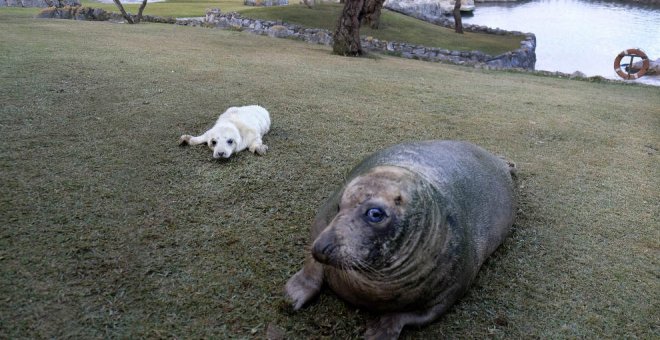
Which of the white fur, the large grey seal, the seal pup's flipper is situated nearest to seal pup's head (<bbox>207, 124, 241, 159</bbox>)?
the white fur

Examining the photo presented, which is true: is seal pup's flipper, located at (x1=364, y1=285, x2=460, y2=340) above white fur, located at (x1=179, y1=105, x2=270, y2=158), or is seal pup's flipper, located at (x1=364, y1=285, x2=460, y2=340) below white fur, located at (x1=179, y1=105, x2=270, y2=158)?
below

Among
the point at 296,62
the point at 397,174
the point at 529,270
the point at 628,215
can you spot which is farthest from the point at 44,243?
the point at 296,62

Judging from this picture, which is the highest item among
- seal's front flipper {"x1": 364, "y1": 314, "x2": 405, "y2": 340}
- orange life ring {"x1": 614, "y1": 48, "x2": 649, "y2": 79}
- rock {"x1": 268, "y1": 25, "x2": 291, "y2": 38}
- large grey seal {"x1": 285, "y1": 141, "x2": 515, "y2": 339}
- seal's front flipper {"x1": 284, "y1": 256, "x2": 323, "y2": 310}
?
rock {"x1": 268, "y1": 25, "x2": 291, "y2": 38}

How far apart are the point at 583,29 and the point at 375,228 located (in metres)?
28.6

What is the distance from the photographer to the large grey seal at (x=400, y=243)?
6.57 feet

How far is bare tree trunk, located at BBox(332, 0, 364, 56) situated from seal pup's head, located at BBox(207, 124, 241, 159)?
294 inches

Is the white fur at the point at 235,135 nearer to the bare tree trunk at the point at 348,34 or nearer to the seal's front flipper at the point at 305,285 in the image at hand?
the seal's front flipper at the point at 305,285

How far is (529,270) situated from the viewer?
2.83m

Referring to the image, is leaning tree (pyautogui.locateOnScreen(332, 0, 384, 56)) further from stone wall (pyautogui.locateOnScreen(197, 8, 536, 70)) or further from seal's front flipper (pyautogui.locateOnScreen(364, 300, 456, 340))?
seal's front flipper (pyautogui.locateOnScreen(364, 300, 456, 340))

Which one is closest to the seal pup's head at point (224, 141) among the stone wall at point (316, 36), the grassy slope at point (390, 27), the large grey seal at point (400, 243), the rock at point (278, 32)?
the large grey seal at point (400, 243)

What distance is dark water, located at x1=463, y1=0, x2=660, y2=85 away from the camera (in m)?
17.7

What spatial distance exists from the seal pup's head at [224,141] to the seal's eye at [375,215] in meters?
2.12

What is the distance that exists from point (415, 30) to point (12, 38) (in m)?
12.3

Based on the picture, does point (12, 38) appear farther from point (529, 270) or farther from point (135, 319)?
point (529, 270)
